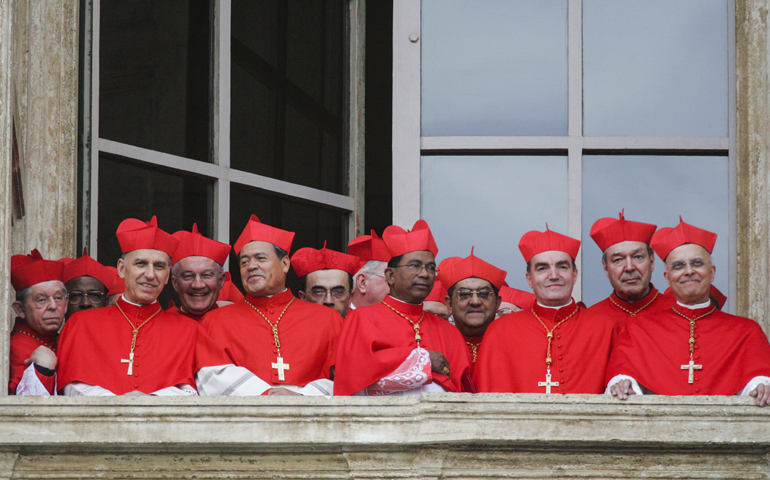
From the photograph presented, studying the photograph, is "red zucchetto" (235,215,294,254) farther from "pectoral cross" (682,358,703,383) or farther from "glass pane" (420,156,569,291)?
"glass pane" (420,156,569,291)

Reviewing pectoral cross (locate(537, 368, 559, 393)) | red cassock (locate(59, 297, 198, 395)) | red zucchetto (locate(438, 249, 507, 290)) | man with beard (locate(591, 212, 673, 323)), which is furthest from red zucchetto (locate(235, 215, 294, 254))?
man with beard (locate(591, 212, 673, 323))

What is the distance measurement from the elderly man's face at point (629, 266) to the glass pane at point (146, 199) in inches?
118

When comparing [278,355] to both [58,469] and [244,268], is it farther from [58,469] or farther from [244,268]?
[58,469]

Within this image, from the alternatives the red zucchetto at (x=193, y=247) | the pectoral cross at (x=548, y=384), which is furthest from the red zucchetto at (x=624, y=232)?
the red zucchetto at (x=193, y=247)

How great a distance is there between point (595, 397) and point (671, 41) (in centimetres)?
427

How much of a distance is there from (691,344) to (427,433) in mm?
1302

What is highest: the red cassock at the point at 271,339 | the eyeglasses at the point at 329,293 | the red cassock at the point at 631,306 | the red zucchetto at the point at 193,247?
the red zucchetto at the point at 193,247

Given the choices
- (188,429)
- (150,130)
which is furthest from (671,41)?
(188,429)

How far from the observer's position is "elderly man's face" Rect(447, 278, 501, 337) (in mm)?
5180

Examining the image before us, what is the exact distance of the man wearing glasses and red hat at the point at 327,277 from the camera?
5504 mm

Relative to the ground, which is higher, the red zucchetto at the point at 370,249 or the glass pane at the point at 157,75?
the glass pane at the point at 157,75

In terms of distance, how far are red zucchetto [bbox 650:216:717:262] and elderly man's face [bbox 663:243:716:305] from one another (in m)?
0.03

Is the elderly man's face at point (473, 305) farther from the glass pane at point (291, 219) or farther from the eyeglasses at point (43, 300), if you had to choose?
the glass pane at point (291, 219)

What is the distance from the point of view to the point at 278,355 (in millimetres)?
4871
